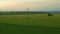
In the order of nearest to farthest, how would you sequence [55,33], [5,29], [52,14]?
[55,33] < [5,29] < [52,14]

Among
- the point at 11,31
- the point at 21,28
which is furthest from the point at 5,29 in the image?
the point at 21,28

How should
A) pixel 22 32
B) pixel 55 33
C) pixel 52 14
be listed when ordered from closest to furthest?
pixel 55 33 < pixel 22 32 < pixel 52 14

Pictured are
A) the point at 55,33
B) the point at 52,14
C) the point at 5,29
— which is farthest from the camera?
the point at 52,14

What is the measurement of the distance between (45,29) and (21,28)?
1.05 meters

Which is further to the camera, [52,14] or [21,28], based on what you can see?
[52,14]

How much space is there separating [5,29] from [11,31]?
37 cm

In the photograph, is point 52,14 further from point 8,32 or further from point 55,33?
point 8,32

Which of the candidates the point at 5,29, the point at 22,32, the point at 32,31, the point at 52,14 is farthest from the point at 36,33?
the point at 52,14

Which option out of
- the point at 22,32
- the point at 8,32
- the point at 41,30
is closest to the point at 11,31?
the point at 8,32

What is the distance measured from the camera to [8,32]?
454 cm

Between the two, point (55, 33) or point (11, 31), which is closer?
point (55, 33)

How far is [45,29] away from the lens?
4.71 m

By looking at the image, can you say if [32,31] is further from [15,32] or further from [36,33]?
[15,32]

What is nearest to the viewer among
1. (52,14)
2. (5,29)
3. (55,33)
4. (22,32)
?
(55,33)
